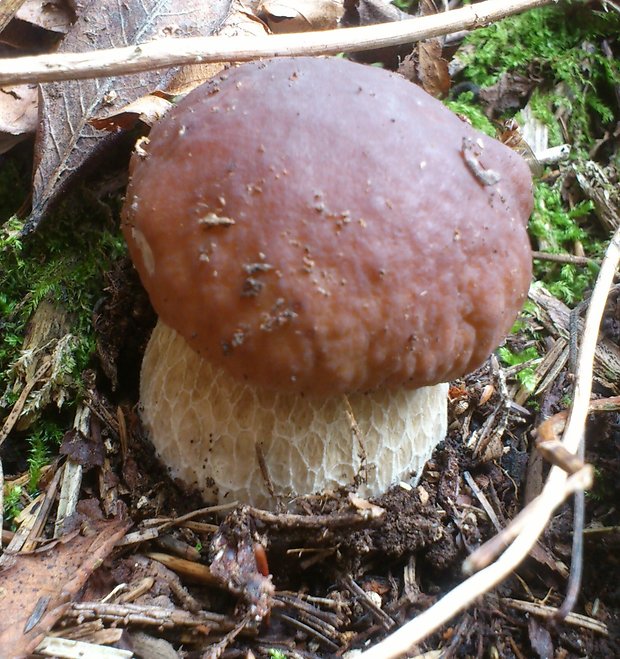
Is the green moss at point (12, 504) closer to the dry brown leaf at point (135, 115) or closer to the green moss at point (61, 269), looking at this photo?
the green moss at point (61, 269)

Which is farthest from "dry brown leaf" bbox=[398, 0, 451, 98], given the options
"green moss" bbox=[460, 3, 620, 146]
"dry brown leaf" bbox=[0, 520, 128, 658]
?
"dry brown leaf" bbox=[0, 520, 128, 658]

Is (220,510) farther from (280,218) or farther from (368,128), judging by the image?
(368,128)

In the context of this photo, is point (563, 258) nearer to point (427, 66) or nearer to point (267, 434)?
point (427, 66)

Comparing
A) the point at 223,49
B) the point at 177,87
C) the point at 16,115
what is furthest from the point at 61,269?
the point at 223,49

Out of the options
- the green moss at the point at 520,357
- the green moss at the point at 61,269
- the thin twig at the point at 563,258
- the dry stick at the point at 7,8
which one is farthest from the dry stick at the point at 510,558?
the dry stick at the point at 7,8

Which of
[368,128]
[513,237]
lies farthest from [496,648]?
[368,128]

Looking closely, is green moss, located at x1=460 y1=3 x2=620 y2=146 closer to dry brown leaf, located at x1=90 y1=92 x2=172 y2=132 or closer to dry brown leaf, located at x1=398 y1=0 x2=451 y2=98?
dry brown leaf, located at x1=398 y1=0 x2=451 y2=98
